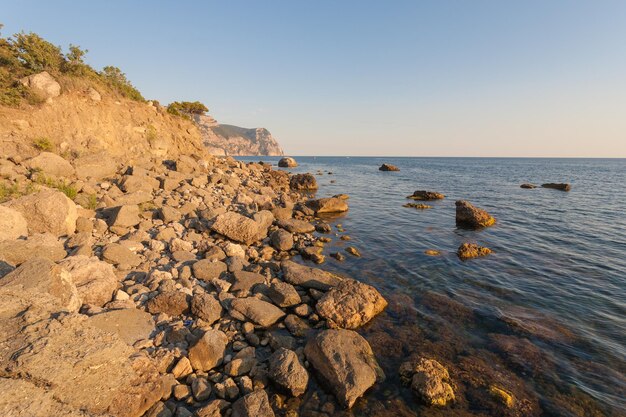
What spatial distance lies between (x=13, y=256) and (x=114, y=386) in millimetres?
5685

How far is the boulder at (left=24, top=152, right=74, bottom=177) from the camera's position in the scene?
535 inches

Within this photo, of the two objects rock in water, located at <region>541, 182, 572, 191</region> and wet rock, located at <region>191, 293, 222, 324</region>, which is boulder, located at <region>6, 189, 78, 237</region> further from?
rock in water, located at <region>541, 182, 572, 191</region>

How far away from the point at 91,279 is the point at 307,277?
22.3ft

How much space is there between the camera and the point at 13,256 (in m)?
7.66

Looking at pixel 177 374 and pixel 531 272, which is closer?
pixel 177 374

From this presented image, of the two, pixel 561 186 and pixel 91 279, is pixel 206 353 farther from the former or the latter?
pixel 561 186

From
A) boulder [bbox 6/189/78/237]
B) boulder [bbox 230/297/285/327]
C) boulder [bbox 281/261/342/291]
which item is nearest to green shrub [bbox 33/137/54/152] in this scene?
boulder [bbox 6/189/78/237]

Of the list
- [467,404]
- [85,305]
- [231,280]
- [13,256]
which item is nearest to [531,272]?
[467,404]

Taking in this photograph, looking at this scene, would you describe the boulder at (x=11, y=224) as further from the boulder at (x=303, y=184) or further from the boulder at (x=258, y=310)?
the boulder at (x=303, y=184)

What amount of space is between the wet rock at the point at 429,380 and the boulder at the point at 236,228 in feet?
31.2

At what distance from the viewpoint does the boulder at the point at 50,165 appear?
44.6 feet

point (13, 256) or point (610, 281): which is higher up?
point (13, 256)

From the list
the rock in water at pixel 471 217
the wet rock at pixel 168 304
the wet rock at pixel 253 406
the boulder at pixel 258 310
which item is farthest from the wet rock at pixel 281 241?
the rock in water at pixel 471 217

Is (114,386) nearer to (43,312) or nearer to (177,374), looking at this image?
(177,374)
